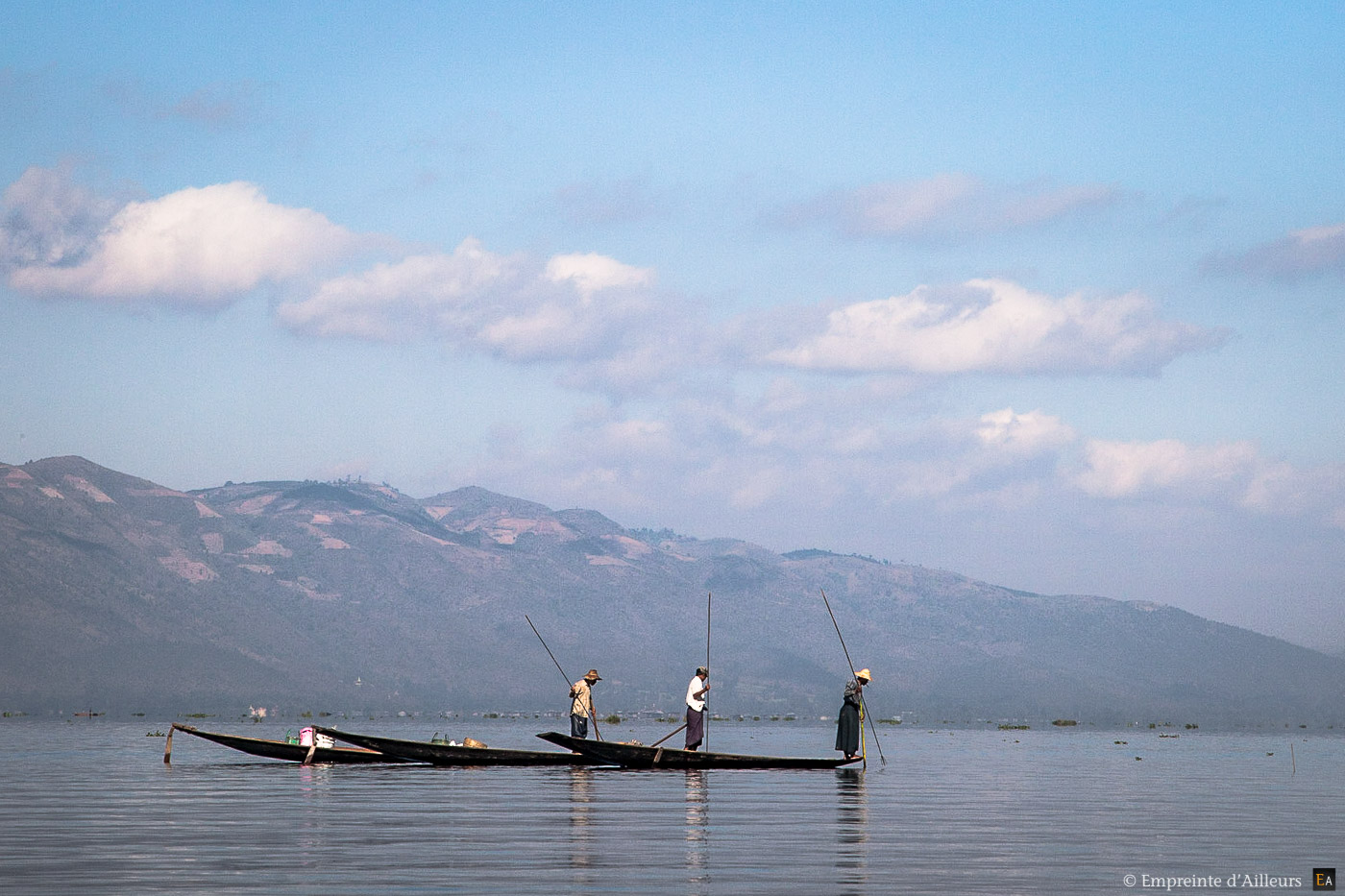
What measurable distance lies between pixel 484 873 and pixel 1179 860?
1003cm

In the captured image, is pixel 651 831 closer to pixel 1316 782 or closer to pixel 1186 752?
pixel 1316 782

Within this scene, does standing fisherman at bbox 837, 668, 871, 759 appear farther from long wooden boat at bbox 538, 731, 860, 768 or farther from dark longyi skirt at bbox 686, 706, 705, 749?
dark longyi skirt at bbox 686, 706, 705, 749

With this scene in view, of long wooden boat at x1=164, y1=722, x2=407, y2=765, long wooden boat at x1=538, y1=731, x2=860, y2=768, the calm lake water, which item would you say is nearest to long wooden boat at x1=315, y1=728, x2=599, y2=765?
the calm lake water

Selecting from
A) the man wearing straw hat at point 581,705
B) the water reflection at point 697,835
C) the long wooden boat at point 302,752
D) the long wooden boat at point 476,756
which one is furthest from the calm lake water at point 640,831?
the man wearing straw hat at point 581,705

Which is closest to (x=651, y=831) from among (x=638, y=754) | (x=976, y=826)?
(x=976, y=826)

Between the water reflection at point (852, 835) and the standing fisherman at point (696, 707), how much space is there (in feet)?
13.9

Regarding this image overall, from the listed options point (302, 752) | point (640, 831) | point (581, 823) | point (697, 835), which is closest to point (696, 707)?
point (302, 752)

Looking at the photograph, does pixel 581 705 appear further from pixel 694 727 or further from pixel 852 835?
pixel 852 835

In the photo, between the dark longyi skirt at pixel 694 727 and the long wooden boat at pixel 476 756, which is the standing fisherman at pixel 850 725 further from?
the long wooden boat at pixel 476 756

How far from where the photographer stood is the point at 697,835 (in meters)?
26.5

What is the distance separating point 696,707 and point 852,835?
17472 millimetres

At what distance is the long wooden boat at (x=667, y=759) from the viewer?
43062mm

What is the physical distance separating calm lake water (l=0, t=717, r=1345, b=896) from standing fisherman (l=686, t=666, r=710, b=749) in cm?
103

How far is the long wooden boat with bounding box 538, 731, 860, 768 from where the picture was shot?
1695 inches
